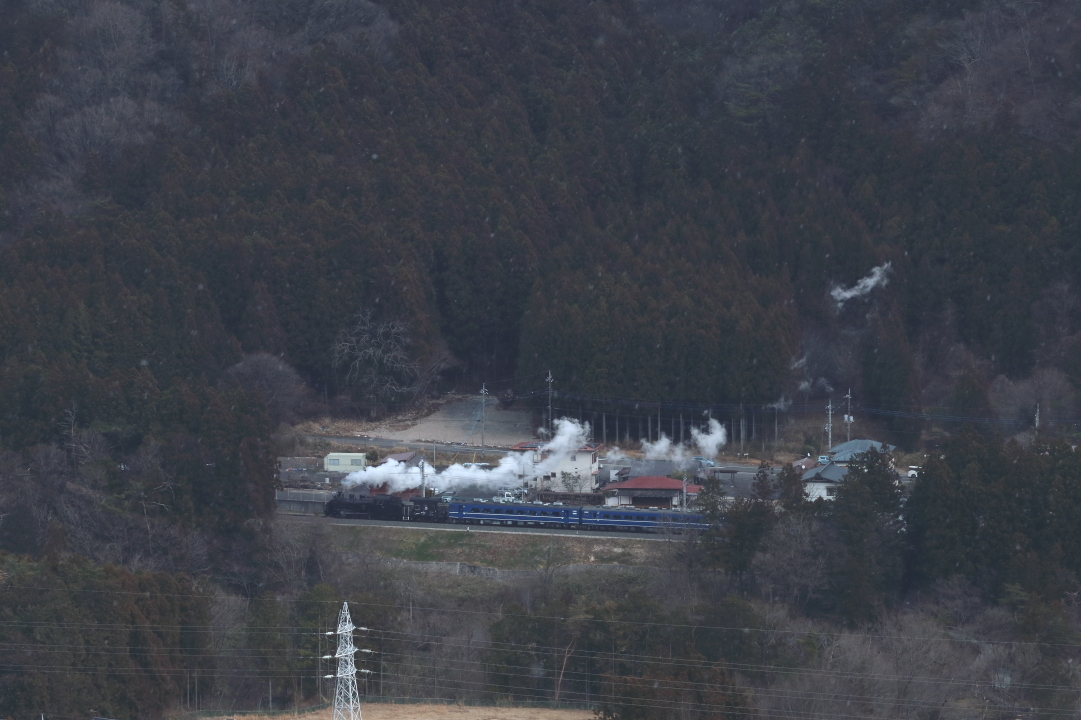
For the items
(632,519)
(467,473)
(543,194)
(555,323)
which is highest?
(543,194)

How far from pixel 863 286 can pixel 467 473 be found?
57.5 ft

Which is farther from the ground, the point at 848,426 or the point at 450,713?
the point at 848,426

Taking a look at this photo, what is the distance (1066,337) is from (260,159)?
32403mm

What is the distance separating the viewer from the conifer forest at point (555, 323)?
4069 centimetres

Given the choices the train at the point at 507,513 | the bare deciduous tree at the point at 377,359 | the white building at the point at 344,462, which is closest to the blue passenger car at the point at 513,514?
the train at the point at 507,513

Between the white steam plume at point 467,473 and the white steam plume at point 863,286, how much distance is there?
13.2 m

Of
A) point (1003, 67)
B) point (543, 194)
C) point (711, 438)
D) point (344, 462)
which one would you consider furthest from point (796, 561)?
point (1003, 67)

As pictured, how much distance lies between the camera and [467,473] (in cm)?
5319

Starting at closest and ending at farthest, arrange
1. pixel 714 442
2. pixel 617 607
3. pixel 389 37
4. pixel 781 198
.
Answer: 1. pixel 617 607
2. pixel 714 442
3. pixel 781 198
4. pixel 389 37

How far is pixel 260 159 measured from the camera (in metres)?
68.3

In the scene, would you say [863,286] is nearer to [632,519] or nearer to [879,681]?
[632,519]

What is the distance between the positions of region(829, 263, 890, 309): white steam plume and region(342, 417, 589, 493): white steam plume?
13207mm

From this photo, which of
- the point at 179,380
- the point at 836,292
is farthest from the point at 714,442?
the point at 179,380

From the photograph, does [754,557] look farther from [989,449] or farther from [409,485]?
[409,485]
